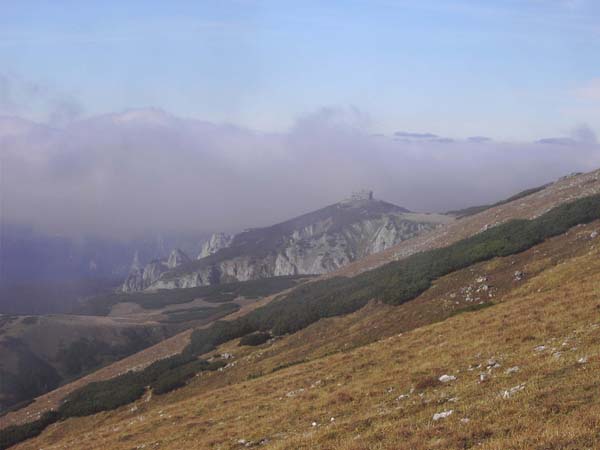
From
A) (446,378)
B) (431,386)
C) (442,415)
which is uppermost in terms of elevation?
(442,415)

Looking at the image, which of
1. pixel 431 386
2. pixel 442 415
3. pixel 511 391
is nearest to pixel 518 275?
pixel 431 386

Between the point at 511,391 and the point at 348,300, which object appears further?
the point at 348,300

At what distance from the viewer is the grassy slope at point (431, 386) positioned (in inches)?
586

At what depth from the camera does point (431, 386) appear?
22.1 meters

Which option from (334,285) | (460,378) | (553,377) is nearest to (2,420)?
(334,285)

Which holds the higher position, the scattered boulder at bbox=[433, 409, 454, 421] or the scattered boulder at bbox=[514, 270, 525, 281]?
the scattered boulder at bbox=[514, 270, 525, 281]

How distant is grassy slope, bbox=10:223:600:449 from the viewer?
48.8 feet

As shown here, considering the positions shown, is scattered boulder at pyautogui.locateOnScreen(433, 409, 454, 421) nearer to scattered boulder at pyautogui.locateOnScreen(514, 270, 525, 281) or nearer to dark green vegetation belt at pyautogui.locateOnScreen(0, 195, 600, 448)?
scattered boulder at pyautogui.locateOnScreen(514, 270, 525, 281)

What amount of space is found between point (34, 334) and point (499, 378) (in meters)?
126

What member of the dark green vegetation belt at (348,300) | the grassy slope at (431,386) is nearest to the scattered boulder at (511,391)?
the grassy slope at (431,386)

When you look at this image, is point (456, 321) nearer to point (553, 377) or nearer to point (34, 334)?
point (553, 377)

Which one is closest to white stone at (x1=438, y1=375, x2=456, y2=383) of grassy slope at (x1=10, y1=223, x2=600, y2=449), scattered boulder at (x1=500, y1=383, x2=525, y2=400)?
grassy slope at (x1=10, y1=223, x2=600, y2=449)

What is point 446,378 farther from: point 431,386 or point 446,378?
point 431,386

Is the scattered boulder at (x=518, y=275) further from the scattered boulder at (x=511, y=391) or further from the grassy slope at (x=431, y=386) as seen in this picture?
the scattered boulder at (x=511, y=391)
